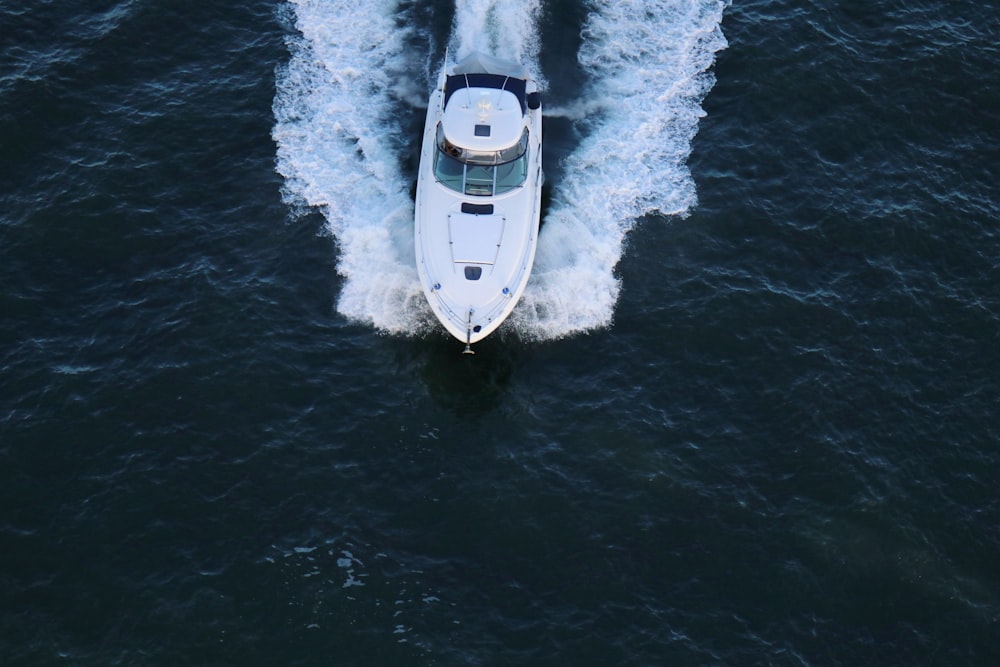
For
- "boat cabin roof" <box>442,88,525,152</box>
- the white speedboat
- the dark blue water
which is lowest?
the dark blue water

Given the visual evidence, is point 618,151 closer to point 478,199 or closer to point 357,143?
point 478,199

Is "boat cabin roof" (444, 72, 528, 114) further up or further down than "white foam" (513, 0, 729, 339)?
further up

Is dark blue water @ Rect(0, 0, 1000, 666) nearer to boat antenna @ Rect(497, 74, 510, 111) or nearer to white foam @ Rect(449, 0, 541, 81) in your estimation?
white foam @ Rect(449, 0, 541, 81)

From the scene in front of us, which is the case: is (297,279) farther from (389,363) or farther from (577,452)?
(577,452)

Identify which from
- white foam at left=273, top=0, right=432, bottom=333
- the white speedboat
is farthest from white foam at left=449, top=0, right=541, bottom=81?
the white speedboat

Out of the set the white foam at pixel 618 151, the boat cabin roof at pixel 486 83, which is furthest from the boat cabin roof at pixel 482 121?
the white foam at pixel 618 151

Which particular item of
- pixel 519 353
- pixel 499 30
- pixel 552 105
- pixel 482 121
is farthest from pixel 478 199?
pixel 499 30
